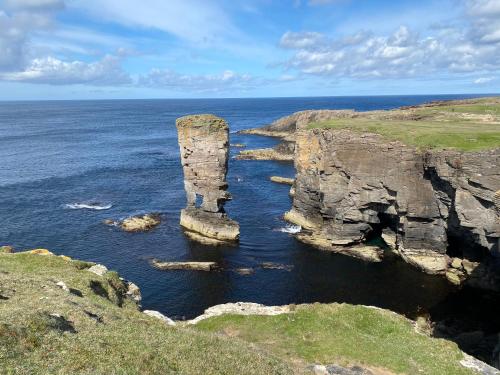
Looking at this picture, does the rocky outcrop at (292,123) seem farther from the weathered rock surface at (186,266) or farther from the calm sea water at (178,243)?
the weathered rock surface at (186,266)

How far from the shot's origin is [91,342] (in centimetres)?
1680

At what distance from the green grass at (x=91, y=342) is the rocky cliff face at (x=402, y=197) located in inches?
1357

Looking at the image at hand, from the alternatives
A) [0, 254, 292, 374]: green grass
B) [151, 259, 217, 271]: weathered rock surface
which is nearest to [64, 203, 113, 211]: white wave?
[151, 259, 217, 271]: weathered rock surface

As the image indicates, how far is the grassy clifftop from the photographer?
15.7m

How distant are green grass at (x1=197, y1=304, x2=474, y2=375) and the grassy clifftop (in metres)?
0.06

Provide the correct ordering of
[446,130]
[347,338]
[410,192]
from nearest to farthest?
[347,338] → [410,192] → [446,130]

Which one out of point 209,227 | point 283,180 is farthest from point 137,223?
point 283,180

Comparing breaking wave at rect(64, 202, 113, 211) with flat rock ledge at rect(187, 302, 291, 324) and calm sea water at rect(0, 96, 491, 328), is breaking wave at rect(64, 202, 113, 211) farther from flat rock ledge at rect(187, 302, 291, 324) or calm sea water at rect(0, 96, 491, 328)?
flat rock ledge at rect(187, 302, 291, 324)

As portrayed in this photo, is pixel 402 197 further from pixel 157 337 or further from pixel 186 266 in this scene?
pixel 157 337

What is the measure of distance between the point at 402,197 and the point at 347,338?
3154 cm

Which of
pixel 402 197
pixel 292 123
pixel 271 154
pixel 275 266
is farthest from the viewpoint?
pixel 292 123

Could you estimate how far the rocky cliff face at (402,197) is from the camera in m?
46.3

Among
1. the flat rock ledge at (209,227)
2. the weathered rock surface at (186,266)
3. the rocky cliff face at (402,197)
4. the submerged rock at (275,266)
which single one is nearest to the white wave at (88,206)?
the flat rock ledge at (209,227)

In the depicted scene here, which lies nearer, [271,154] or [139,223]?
[139,223]
